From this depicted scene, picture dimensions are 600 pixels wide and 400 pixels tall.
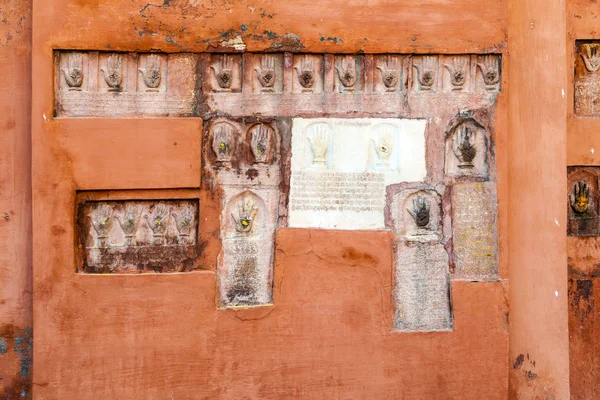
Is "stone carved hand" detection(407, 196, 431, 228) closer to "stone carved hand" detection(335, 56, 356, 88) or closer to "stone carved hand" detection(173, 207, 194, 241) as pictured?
"stone carved hand" detection(335, 56, 356, 88)

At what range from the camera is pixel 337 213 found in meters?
5.09

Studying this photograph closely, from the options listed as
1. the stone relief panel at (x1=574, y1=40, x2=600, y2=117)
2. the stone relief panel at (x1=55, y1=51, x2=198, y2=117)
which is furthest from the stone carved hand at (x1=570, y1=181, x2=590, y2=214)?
the stone relief panel at (x1=55, y1=51, x2=198, y2=117)

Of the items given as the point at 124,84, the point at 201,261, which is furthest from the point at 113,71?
the point at 201,261

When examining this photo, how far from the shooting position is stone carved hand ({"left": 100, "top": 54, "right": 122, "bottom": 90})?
4953mm

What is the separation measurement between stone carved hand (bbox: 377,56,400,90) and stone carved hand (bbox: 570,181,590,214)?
2.17 m

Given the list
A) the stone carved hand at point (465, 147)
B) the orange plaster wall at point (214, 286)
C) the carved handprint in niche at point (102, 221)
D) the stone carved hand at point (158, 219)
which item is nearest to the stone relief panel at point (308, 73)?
the orange plaster wall at point (214, 286)

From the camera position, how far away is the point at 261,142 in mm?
5074

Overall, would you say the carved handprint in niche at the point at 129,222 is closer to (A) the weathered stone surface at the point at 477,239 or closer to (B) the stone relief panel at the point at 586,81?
(A) the weathered stone surface at the point at 477,239

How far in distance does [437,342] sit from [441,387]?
39 cm

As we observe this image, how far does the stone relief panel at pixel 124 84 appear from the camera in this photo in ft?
16.2

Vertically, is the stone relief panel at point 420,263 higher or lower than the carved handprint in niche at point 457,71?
lower

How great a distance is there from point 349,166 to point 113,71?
2.17 metres

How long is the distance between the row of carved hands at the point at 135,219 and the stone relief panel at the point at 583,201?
366 cm

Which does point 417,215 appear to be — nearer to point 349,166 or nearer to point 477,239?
point 477,239
